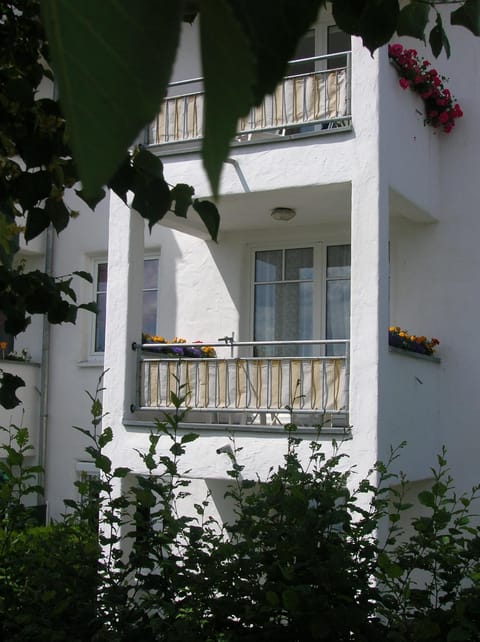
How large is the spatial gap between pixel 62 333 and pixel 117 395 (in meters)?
3.20

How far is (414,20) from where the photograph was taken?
2.47m

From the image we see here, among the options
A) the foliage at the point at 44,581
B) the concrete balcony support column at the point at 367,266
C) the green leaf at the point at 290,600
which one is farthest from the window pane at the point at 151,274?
the green leaf at the point at 290,600

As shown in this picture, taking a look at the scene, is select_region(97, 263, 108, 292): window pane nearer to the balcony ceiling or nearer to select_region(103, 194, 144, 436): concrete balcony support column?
the balcony ceiling

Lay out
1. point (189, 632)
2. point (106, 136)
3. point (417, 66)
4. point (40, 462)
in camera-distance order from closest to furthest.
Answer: point (106, 136) < point (189, 632) < point (417, 66) < point (40, 462)

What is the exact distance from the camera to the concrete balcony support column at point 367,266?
28.9 ft

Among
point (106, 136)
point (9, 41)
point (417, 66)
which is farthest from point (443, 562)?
point (417, 66)

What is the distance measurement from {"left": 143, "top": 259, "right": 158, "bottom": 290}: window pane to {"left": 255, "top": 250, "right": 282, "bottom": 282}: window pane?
153 centimetres

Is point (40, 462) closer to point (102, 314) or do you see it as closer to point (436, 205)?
point (102, 314)

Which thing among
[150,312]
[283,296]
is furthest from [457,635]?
[150,312]

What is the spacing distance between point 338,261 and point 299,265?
497 mm

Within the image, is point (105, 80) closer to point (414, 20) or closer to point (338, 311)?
point (414, 20)

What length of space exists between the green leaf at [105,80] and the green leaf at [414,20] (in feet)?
7.16

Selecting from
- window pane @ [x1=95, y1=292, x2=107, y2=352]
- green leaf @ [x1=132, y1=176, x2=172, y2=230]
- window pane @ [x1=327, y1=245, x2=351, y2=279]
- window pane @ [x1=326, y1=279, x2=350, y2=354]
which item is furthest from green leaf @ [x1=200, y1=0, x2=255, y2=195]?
window pane @ [x1=95, y1=292, x2=107, y2=352]

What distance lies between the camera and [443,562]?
4207 millimetres
